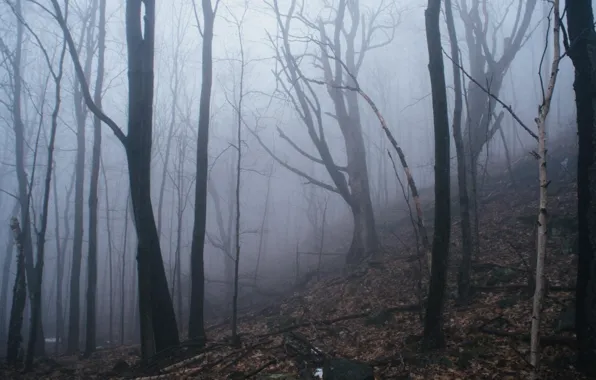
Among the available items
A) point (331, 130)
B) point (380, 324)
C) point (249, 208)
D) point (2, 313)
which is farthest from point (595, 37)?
point (249, 208)

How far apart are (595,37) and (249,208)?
5565cm

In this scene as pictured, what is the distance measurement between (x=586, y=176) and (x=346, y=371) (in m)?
4.00

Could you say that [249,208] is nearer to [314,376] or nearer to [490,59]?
[490,59]

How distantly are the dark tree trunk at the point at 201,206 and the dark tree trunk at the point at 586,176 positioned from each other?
260 inches

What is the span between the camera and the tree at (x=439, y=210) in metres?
5.65

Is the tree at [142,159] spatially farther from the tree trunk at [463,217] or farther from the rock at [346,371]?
the tree trunk at [463,217]

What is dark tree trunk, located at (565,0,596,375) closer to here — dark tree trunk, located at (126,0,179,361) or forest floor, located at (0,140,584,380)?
forest floor, located at (0,140,584,380)

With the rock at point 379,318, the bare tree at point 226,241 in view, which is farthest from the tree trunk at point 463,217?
the bare tree at point 226,241

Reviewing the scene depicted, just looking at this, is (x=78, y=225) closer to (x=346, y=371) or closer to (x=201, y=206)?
(x=201, y=206)

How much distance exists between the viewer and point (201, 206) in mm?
8914

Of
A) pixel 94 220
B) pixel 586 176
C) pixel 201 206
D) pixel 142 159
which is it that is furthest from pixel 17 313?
pixel 586 176

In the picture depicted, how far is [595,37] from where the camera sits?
4660 mm

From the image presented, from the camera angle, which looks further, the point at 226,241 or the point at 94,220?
the point at 226,241

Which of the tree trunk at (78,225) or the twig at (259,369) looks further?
the tree trunk at (78,225)
